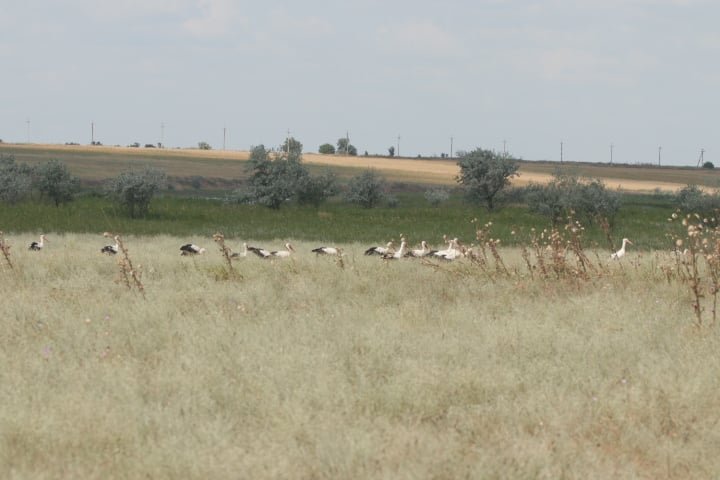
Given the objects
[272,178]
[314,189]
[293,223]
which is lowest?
[293,223]

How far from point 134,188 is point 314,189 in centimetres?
1287

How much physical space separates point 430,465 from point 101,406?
112 inches

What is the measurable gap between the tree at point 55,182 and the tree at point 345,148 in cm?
12156

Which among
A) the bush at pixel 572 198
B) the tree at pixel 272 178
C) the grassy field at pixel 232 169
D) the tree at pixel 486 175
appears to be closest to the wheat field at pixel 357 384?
the bush at pixel 572 198

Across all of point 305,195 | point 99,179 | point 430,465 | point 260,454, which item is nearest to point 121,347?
point 260,454

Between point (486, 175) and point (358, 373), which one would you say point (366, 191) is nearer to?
Result: point (486, 175)

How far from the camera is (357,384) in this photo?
7.62 meters

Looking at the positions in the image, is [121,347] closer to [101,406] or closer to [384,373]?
[101,406]

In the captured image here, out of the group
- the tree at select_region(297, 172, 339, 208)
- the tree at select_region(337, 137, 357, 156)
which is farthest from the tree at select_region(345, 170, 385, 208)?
the tree at select_region(337, 137, 357, 156)

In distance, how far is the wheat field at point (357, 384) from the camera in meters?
6.02

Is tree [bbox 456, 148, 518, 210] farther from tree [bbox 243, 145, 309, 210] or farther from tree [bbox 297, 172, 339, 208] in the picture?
tree [bbox 243, 145, 309, 210]

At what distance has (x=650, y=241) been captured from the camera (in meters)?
29.8

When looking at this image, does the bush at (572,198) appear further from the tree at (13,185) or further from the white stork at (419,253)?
the tree at (13,185)

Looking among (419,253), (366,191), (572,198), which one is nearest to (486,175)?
(366,191)
